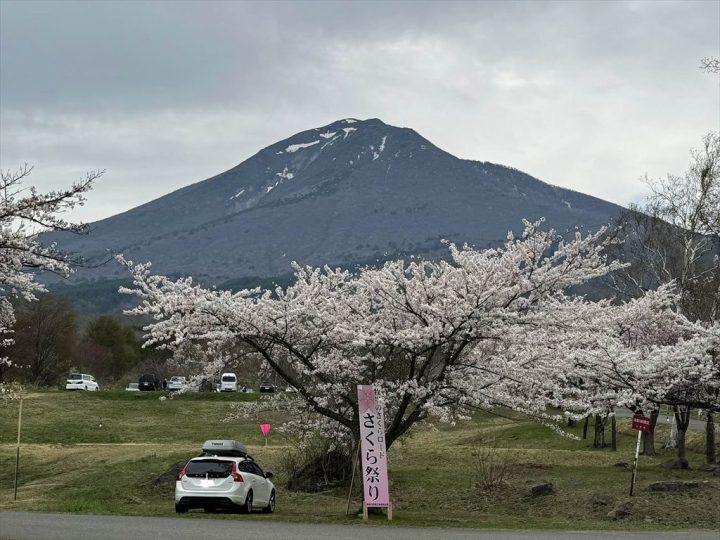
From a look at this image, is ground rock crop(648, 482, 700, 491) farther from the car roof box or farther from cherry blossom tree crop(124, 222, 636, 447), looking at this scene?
the car roof box

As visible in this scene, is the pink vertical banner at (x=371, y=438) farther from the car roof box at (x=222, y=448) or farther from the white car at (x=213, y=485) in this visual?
the car roof box at (x=222, y=448)

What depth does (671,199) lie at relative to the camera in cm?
3594

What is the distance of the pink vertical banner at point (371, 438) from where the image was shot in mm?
18734

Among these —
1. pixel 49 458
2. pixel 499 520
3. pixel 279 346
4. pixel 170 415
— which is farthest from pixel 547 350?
pixel 170 415

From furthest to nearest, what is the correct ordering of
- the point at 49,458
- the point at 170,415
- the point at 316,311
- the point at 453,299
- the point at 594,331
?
1. the point at 170,415
2. the point at 49,458
3. the point at 594,331
4. the point at 316,311
5. the point at 453,299

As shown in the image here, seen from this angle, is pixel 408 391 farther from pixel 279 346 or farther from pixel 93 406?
pixel 93 406

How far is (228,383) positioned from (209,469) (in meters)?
71.8

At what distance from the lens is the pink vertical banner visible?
1873 cm

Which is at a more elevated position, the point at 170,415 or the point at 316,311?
the point at 316,311

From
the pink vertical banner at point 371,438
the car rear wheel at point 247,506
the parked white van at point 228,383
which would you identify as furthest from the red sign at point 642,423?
the parked white van at point 228,383

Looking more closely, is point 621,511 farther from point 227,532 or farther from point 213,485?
point 227,532

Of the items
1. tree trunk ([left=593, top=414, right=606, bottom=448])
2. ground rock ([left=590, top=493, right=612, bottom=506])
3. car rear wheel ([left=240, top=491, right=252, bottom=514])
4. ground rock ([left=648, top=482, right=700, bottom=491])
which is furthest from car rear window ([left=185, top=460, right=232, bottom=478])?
tree trunk ([left=593, top=414, right=606, bottom=448])

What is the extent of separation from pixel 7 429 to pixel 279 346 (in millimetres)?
32670

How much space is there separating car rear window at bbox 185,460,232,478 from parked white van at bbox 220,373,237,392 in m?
67.6
